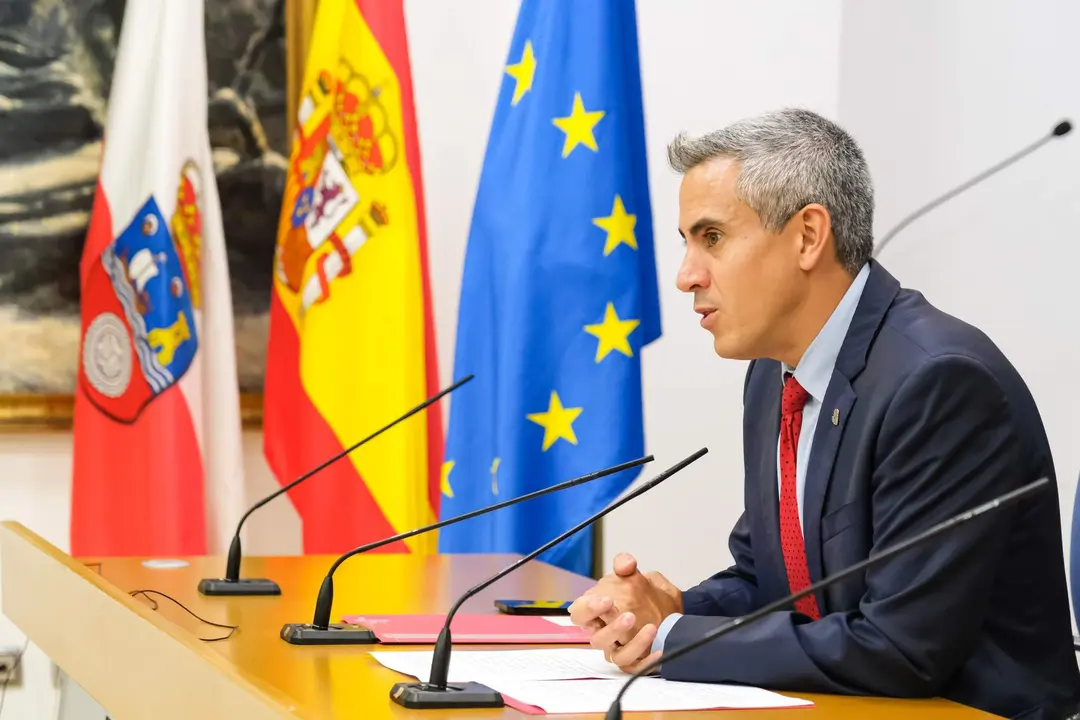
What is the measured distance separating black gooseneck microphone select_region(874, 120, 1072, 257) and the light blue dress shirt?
158cm

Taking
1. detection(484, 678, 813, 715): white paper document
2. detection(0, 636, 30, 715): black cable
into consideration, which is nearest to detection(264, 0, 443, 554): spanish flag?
detection(0, 636, 30, 715): black cable

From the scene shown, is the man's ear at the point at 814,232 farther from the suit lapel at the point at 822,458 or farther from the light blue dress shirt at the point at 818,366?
the suit lapel at the point at 822,458

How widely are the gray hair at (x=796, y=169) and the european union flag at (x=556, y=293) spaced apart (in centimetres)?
119

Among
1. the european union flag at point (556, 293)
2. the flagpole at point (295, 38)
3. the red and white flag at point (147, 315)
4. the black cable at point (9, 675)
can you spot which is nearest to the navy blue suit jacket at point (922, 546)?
the european union flag at point (556, 293)

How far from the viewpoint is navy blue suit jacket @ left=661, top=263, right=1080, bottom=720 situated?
1.61 metres

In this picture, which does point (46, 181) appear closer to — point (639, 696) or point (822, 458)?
point (822, 458)

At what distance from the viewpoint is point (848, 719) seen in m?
1.44

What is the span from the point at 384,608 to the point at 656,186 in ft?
7.46

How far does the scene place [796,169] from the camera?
6.57ft

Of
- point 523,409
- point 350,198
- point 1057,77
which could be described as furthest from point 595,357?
point 1057,77

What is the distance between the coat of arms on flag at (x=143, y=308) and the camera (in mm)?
3699

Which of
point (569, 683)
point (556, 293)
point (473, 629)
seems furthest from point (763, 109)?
point (569, 683)

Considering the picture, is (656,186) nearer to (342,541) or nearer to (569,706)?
(342,541)

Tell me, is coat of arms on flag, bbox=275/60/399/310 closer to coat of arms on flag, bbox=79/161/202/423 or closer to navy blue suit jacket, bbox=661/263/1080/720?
coat of arms on flag, bbox=79/161/202/423
